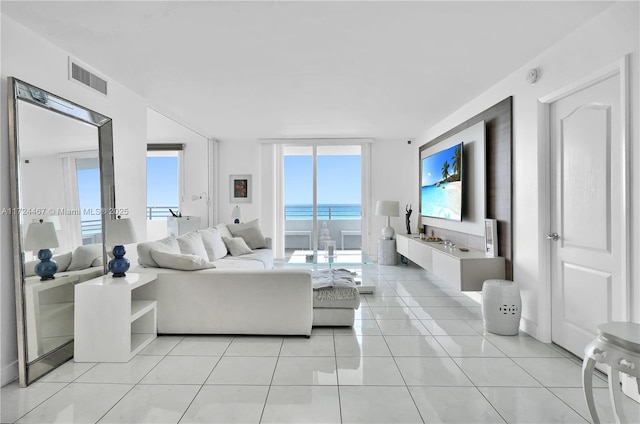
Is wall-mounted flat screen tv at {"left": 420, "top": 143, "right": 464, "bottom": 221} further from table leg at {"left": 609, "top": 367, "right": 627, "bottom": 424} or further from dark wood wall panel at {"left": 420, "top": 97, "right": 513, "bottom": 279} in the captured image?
table leg at {"left": 609, "top": 367, "right": 627, "bottom": 424}

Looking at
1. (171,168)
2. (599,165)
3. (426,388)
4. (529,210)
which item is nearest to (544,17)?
(599,165)

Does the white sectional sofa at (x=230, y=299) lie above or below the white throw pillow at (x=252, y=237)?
below

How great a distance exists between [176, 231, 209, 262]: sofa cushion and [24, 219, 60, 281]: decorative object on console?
1.43 m

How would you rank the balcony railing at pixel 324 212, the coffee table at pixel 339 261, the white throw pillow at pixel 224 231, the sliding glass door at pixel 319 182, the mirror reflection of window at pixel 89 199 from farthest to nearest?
the balcony railing at pixel 324 212
the sliding glass door at pixel 319 182
the white throw pillow at pixel 224 231
the coffee table at pixel 339 261
the mirror reflection of window at pixel 89 199

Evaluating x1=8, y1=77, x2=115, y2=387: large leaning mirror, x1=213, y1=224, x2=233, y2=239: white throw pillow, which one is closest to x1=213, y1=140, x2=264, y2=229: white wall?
x1=213, y1=224, x2=233, y2=239: white throw pillow

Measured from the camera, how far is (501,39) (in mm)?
2502

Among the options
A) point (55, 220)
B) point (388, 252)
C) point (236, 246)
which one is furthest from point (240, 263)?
point (388, 252)

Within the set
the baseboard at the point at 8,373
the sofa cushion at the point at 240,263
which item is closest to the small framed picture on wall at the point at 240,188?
the sofa cushion at the point at 240,263

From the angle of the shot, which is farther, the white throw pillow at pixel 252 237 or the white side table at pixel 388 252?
the white side table at pixel 388 252

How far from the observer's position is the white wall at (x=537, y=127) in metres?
2.01

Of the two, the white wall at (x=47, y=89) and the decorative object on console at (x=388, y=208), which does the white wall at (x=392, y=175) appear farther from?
the white wall at (x=47, y=89)

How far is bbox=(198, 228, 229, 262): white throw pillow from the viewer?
4.39 meters

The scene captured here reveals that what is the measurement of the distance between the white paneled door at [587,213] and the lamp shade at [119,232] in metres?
3.44

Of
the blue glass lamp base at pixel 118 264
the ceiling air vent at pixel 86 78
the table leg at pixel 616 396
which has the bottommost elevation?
the table leg at pixel 616 396
